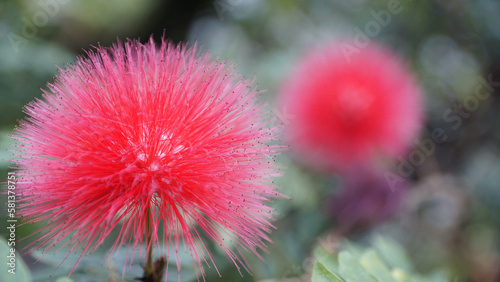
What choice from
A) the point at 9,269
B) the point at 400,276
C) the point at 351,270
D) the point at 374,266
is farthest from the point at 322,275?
the point at 9,269

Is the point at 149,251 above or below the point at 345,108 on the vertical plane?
below

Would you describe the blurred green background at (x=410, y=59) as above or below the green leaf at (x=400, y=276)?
above

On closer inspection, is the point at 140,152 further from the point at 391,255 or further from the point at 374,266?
the point at 391,255

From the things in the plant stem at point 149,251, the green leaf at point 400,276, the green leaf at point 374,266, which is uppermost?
the plant stem at point 149,251

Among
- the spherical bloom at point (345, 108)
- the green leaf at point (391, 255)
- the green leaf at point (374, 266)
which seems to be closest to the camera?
the green leaf at point (374, 266)

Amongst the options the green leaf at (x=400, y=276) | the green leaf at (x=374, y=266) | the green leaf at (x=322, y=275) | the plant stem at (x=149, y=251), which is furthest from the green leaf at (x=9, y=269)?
the green leaf at (x=400, y=276)

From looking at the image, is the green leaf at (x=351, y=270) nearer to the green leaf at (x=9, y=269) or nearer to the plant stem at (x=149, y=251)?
the plant stem at (x=149, y=251)
